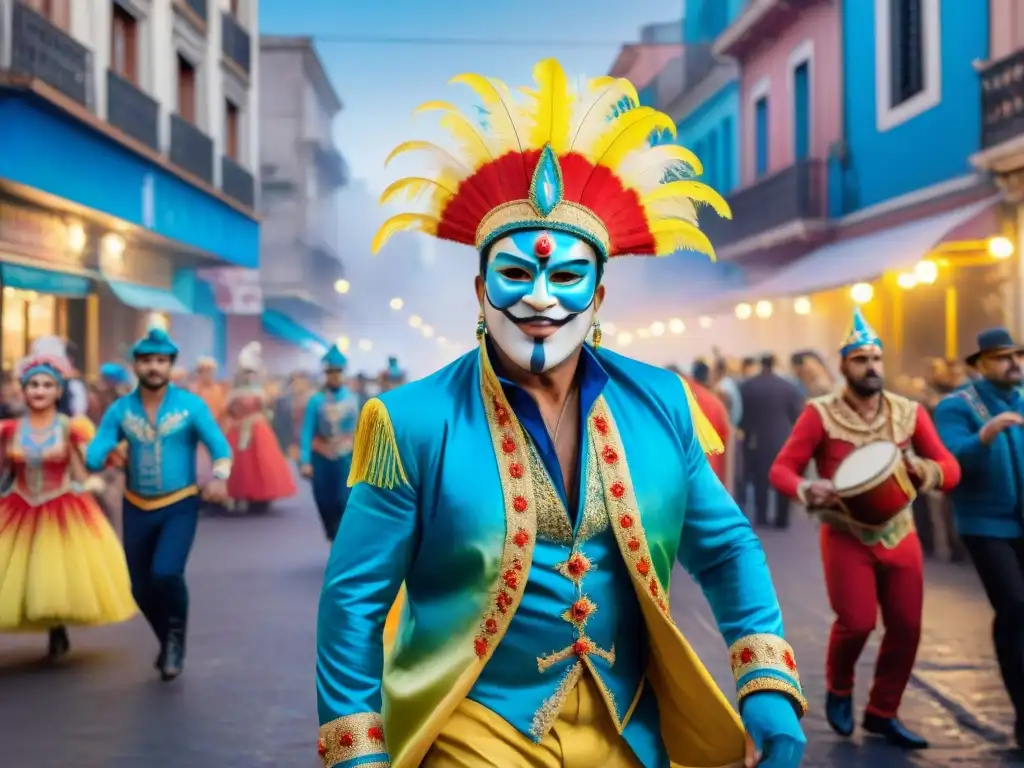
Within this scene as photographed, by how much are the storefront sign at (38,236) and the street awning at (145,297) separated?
909 mm

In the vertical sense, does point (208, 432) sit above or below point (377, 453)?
below

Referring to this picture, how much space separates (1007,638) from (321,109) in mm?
50739

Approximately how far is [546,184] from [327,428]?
376 inches

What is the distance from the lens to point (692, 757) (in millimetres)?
3027

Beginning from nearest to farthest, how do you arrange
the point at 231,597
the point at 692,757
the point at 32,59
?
1. the point at 692,757
2. the point at 231,597
3. the point at 32,59

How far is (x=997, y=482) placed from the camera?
6469 mm

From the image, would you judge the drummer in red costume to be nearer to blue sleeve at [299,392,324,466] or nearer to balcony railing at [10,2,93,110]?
blue sleeve at [299,392,324,466]

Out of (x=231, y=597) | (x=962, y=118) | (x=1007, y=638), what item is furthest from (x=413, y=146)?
(x=962, y=118)

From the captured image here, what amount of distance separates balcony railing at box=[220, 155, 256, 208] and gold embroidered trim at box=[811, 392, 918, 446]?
2212cm

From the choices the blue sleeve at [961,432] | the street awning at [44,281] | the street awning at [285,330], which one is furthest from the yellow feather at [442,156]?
the street awning at [285,330]

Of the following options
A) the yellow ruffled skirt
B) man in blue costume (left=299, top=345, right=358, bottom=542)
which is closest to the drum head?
the yellow ruffled skirt

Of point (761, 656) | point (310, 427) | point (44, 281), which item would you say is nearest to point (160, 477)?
point (310, 427)

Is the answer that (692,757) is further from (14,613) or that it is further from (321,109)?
(321,109)

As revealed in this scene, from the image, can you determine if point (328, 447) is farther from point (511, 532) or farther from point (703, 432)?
point (511, 532)
